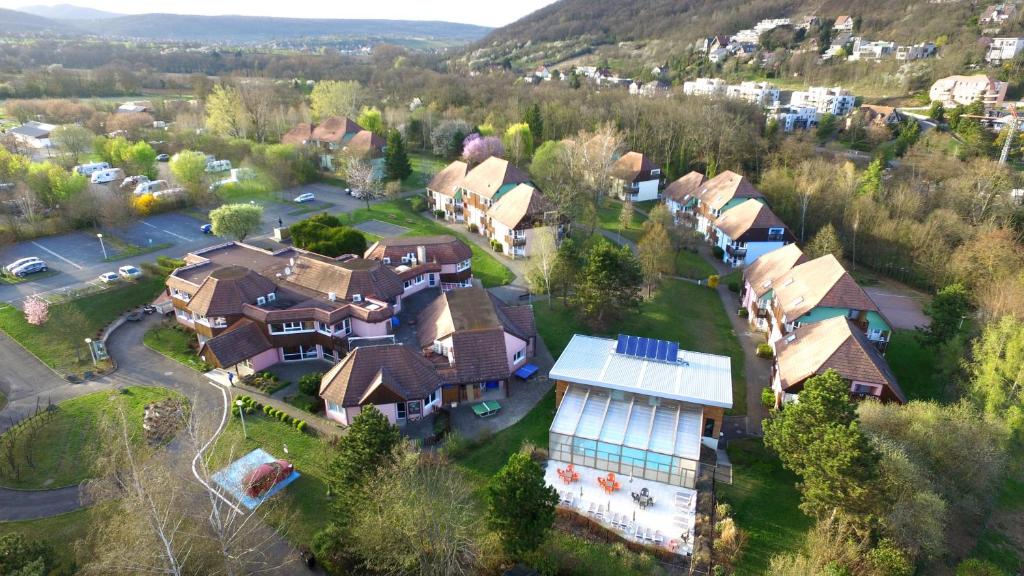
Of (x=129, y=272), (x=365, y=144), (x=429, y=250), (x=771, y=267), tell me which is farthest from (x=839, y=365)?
A: (x=365, y=144)

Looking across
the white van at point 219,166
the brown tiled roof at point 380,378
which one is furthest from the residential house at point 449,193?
the brown tiled roof at point 380,378

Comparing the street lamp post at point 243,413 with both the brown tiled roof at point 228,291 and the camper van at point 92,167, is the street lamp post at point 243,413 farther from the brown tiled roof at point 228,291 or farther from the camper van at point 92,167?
the camper van at point 92,167

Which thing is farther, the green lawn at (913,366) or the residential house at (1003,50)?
the residential house at (1003,50)

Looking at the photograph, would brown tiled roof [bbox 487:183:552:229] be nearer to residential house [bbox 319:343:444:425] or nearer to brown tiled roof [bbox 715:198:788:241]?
brown tiled roof [bbox 715:198:788:241]

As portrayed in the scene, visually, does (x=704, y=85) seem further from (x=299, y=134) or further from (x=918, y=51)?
(x=299, y=134)

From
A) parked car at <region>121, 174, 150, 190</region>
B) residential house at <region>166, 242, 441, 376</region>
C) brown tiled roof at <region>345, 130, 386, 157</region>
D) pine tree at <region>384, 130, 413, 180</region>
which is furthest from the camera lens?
brown tiled roof at <region>345, 130, 386, 157</region>

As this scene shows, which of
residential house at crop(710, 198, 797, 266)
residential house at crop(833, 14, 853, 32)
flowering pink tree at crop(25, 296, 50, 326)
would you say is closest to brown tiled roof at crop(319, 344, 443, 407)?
flowering pink tree at crop(25, 296, 50, 326)

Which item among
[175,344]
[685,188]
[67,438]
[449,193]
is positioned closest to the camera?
[67,438]
